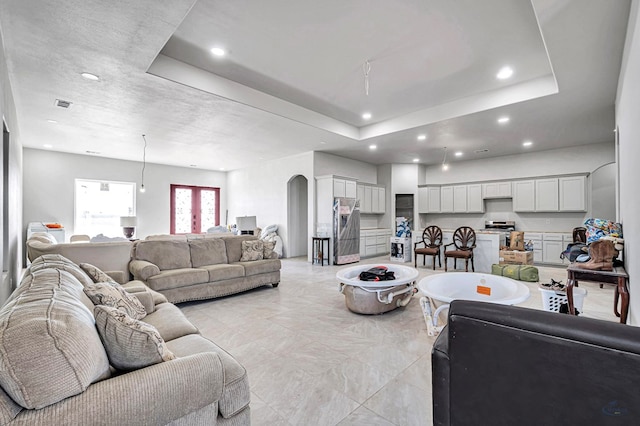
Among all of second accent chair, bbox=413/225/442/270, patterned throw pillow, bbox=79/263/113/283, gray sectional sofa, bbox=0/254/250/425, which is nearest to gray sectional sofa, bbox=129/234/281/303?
patterned throw pillow, bbox=79/263/113/283

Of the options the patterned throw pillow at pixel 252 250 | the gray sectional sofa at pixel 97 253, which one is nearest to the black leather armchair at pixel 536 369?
the gray sectional sofa at pixel 97 253

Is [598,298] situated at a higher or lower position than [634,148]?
lower

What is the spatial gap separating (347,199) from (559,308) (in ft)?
15.4

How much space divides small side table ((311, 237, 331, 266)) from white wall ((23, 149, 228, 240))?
4983 mm

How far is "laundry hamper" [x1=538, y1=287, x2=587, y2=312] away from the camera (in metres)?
3.07

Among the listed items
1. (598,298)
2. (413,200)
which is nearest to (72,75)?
(598,298)

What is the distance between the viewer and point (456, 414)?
107cm

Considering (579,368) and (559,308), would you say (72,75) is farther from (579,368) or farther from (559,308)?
(559,308)

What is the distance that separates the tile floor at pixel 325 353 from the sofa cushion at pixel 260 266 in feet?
1.12

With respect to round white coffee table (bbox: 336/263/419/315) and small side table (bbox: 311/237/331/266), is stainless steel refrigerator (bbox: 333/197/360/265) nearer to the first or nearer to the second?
small side table (bbox: 311/237/331/266)

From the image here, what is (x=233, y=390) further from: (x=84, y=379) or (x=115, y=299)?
(x=115, y=299)

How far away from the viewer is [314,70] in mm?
3955

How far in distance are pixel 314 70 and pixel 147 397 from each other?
386cm

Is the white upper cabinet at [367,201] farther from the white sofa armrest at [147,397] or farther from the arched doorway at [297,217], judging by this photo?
the white sofa armrest at [147,397]
